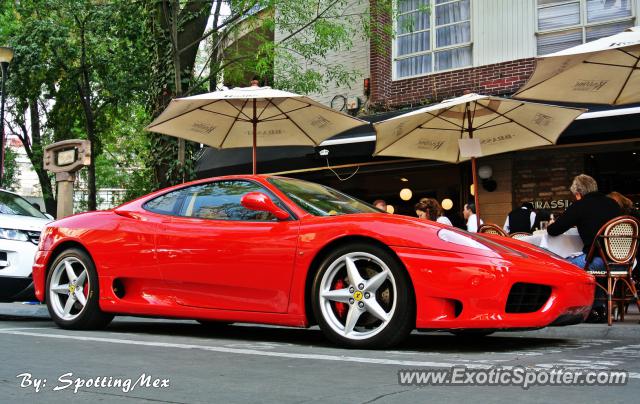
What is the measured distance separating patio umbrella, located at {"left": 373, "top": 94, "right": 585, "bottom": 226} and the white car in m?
4.59

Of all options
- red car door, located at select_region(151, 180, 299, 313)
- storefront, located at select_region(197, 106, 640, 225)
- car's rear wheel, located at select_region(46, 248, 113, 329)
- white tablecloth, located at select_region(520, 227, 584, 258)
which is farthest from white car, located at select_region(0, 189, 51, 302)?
storefront, located at select_region(197, 106, 640, 225)

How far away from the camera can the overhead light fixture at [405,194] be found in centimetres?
1490

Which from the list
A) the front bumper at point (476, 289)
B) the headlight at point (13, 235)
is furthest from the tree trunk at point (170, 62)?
the front bumper at point (476, 289)

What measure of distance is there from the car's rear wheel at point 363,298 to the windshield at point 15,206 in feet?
19.2

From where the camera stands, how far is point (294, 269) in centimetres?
532

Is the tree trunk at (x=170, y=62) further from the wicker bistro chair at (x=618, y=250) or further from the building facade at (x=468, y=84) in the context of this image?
the wicker bistro chair at (x=618, y=250)

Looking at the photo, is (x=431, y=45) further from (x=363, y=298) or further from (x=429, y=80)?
(x=363, y=298)

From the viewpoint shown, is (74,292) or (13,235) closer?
(74,292)

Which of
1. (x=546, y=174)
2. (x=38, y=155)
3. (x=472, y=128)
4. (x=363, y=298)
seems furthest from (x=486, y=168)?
(x=38, y=155)

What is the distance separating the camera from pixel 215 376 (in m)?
3.85

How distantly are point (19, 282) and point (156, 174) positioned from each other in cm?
591

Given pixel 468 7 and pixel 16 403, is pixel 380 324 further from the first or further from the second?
pixel 468 7

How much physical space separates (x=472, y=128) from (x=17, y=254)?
596cm

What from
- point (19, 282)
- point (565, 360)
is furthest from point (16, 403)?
point (19, 282)
